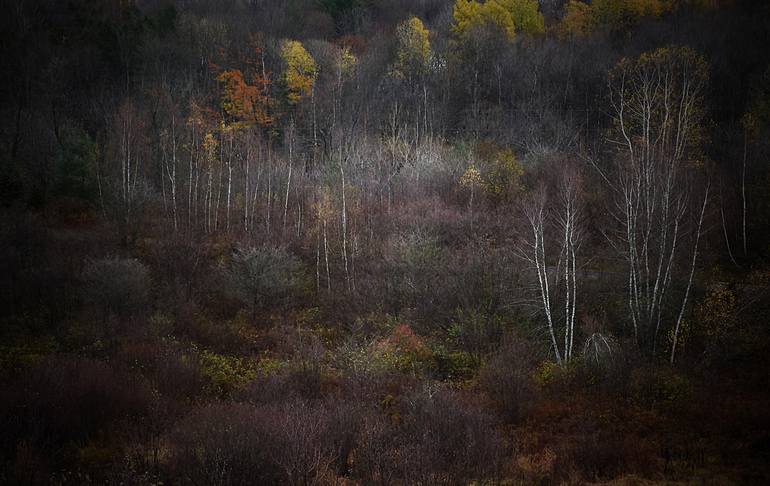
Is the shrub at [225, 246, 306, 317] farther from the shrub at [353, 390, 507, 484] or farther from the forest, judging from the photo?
the shrub at [353, 390, 507, 484]

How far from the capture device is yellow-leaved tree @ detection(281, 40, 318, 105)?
40844 millimetres

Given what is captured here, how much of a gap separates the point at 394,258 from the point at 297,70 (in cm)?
2752

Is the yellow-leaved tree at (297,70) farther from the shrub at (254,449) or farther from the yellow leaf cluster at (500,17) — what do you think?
the shrub at (254,449)

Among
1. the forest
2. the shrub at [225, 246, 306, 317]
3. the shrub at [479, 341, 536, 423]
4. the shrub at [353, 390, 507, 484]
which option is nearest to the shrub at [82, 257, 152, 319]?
the forest

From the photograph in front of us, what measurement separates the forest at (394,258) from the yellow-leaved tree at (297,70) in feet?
0.95

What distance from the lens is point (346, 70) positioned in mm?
41625

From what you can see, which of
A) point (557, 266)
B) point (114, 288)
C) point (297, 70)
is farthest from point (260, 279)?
point (297, 70)

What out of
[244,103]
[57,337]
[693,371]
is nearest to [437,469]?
[693,371]

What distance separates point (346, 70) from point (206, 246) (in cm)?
2406

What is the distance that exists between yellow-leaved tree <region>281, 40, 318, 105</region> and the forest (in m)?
0.29

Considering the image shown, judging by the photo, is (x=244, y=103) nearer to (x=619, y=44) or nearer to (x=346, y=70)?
(x=346, y=70)

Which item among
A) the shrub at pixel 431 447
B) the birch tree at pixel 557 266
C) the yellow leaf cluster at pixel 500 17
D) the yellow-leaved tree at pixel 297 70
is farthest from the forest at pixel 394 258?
the yellow leaf cluster at pixel 500 17

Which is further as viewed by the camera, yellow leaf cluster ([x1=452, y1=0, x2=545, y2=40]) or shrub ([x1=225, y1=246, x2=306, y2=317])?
yellow leaf cluster ([x1=452, y1=0, x2=545, y2=40])

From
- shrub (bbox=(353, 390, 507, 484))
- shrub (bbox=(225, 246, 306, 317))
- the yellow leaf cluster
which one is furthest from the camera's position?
the yellow leaf cluster
